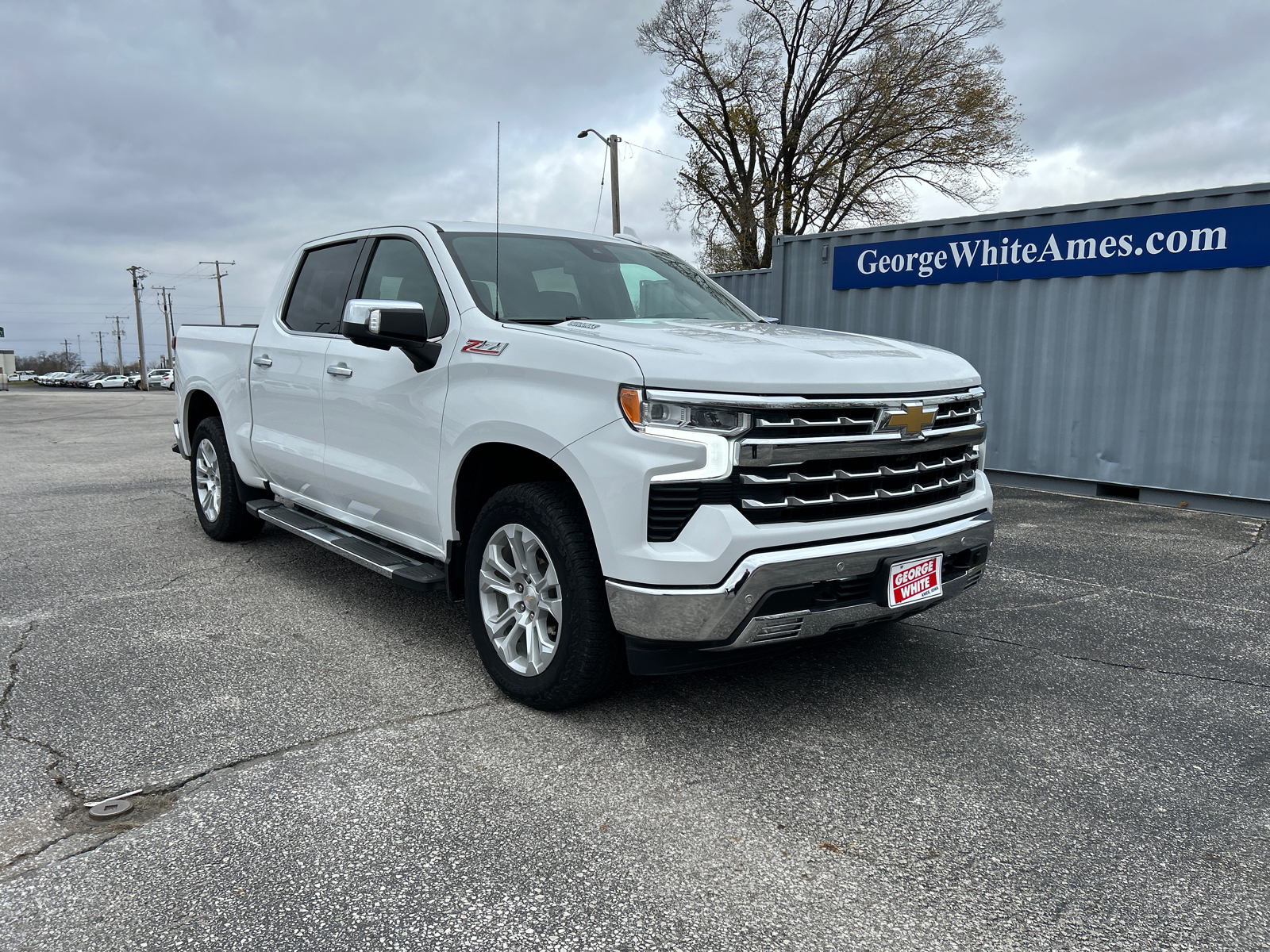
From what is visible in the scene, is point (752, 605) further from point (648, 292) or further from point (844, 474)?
point (648, 292)

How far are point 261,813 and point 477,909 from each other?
85 cm

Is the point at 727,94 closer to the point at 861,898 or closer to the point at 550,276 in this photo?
the point at 550,276

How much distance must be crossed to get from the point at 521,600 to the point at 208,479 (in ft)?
12.7

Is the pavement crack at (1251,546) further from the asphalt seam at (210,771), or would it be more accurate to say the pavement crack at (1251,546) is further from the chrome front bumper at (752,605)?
the asphalt seam at (210,771)

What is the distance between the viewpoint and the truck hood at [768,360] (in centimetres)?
293

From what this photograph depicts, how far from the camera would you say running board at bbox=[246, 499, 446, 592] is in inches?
153

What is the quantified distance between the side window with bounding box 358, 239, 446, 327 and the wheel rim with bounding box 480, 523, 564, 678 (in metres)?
1.14

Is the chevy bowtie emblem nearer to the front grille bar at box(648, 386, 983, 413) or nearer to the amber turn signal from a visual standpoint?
the front grille bar at box(648, 386, 983, 413)

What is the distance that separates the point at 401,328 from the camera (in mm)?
3598

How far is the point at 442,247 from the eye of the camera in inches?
161

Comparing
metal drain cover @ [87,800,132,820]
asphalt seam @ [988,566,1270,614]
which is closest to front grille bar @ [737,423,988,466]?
asphalt seam @ [988,566,1270,614]

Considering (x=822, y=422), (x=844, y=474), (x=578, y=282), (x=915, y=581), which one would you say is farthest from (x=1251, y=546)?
(x=578, y=282)

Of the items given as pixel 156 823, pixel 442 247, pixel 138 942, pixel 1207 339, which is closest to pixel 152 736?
pixel 156 823

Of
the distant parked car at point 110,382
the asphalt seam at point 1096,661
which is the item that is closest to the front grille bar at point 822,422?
the asphalt seam at point 1096,661
